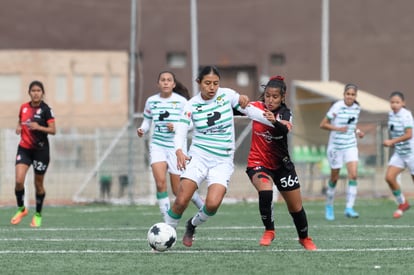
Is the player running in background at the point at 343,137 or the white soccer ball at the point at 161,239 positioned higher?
the player running in background at the point at 343,137

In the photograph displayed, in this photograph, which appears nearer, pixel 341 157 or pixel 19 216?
pixel 19 216

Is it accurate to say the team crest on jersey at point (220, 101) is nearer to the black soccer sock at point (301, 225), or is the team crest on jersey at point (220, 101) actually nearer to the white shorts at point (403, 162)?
the black soccer sock at point (301, 225)

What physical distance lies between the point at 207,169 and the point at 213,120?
51cm

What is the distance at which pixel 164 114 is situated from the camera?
46.2 feet

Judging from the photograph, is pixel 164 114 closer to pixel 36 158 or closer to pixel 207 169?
pixel 36 158

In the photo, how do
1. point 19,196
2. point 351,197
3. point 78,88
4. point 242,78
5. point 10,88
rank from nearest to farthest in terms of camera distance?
point 19,196, point 351,197, point 10,88, point 78,88, point 242,78

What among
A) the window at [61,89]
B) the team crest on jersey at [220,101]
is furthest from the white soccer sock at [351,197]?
the window at [61,89]

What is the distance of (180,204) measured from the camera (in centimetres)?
1051

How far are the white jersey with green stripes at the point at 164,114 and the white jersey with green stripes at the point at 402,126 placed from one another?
439 cm

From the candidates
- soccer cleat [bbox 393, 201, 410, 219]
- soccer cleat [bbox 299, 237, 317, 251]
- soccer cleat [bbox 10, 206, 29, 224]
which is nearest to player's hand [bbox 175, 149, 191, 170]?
soccer cleat [bbox 299, 237, 317, 251]

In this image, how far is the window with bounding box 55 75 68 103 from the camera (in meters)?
40.9

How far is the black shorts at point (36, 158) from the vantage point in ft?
49.8

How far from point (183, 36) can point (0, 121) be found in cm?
1196

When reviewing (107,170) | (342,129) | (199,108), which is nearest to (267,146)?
(199,108)
